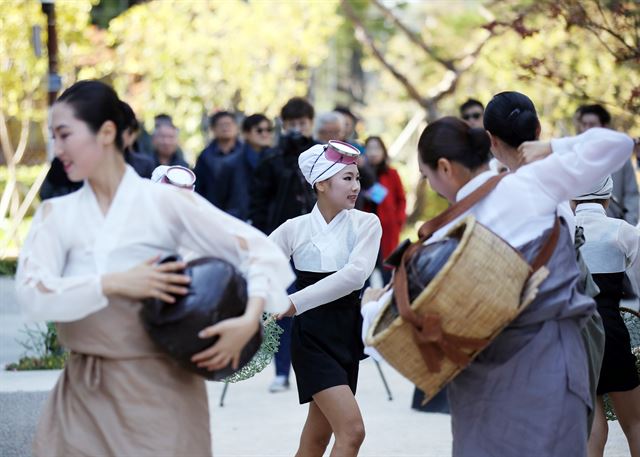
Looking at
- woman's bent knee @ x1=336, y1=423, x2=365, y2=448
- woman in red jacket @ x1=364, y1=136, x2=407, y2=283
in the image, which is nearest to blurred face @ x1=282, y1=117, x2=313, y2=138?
woman in red jacket @ x1=364, y1=136, x2=407, y2=283

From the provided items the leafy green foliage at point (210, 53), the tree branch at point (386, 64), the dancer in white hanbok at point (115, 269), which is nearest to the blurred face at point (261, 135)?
the dancer in white hanbok at point (115, 269)

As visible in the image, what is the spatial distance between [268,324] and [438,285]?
2194mm

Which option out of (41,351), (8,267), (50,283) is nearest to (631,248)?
(50,283)

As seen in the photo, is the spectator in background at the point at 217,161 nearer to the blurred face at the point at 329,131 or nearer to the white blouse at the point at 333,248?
the blurred face at the point at 329,131

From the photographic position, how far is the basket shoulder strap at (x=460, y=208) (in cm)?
409

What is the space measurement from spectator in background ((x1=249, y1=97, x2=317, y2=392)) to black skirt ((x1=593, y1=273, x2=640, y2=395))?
3.87 meters

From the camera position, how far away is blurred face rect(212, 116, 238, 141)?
11.3m

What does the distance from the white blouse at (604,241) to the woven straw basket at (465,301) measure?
73.7 inches

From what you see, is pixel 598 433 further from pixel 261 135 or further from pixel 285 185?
pixel 261 135

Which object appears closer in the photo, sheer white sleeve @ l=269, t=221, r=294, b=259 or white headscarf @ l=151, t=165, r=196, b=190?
sheer white sleeve @ l=269, t=221, r=294, b=259

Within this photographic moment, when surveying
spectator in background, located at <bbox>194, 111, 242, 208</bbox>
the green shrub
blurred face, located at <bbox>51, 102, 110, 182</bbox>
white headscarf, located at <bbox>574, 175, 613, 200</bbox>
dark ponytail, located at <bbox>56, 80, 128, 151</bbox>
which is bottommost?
the green shrub

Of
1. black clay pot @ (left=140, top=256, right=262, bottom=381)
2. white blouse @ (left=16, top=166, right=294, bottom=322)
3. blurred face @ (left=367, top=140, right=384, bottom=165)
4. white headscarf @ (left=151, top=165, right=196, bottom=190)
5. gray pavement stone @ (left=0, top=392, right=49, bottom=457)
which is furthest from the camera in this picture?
blurred face @ (left=367, top=140, right=384, bottom=165)

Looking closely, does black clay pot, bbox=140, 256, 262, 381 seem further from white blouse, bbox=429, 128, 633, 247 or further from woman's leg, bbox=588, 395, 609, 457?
woman's leg, bbox=588, 395, 609, 457

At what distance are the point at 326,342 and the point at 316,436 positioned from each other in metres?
0.47
